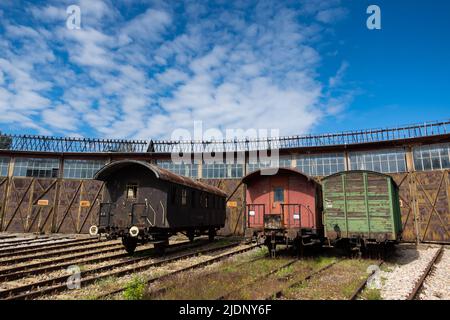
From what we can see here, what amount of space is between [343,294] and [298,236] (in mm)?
5316

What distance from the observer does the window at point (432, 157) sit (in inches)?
805

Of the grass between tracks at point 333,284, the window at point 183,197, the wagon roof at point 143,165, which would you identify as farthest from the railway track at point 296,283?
the window at point 183,197

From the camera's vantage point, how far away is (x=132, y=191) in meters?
14.5

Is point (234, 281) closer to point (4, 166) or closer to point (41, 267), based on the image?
point (41, 267)

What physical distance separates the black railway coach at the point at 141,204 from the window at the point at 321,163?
1185cm

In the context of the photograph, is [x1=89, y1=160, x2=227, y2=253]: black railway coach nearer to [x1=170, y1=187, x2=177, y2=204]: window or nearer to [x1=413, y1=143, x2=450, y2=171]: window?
[x1=170, y1=187, x2=177, y2=204]: window

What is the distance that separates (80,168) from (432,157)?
89.5 feet

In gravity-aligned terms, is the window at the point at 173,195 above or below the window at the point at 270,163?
below

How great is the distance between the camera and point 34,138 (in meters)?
28.5

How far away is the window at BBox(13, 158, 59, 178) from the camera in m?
26.9

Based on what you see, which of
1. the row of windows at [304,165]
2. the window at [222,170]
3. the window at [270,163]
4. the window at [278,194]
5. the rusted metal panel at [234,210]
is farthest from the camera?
the window at [222,170]

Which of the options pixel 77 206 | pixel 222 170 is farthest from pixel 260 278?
pixel 77 206

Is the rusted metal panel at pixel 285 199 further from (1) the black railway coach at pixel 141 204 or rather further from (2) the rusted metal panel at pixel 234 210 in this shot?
(2) the rusted metal panel at pixel 234 210
